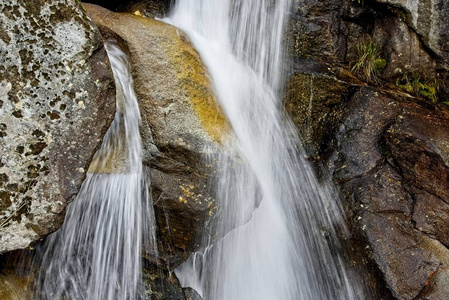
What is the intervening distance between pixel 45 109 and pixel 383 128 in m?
3.49

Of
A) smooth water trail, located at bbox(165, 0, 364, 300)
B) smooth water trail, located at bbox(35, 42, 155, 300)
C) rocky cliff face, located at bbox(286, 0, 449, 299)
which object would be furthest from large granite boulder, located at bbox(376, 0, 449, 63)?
smooth water trail, located at bbox(35, 42, 155, 300)

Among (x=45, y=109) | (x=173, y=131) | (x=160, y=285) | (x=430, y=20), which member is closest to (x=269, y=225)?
(x=160, y=285)

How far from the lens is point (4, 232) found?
9.84 feet

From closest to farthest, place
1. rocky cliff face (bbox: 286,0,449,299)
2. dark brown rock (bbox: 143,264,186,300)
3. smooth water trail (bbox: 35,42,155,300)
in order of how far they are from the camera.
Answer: smooth water trail (bbox: 35,42,155,300) < dark brown rock (bbox: 143,264,186,300) < rocky cliff face (bbox: 286,0,449,299)

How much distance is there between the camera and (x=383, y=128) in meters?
4.75

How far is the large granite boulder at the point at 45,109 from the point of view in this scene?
3.06 m

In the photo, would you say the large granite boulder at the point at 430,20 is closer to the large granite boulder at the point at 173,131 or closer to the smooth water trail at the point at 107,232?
the large granite boulder at the point at 173,131

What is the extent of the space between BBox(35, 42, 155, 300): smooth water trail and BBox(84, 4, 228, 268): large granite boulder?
0.45 feet

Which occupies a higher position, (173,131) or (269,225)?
(173,131)

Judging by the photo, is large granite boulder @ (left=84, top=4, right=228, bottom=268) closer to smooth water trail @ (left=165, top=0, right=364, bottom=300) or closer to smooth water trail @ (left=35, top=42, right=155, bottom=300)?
smooth water trail @ (left=35, top=42, right=155, bottom=300)

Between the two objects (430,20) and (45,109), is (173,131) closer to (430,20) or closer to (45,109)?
(45,109)

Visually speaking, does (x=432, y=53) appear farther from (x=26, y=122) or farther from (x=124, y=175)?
(x=26, y=122)

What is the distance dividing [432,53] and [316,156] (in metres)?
2.06

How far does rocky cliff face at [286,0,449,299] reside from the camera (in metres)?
4.19
